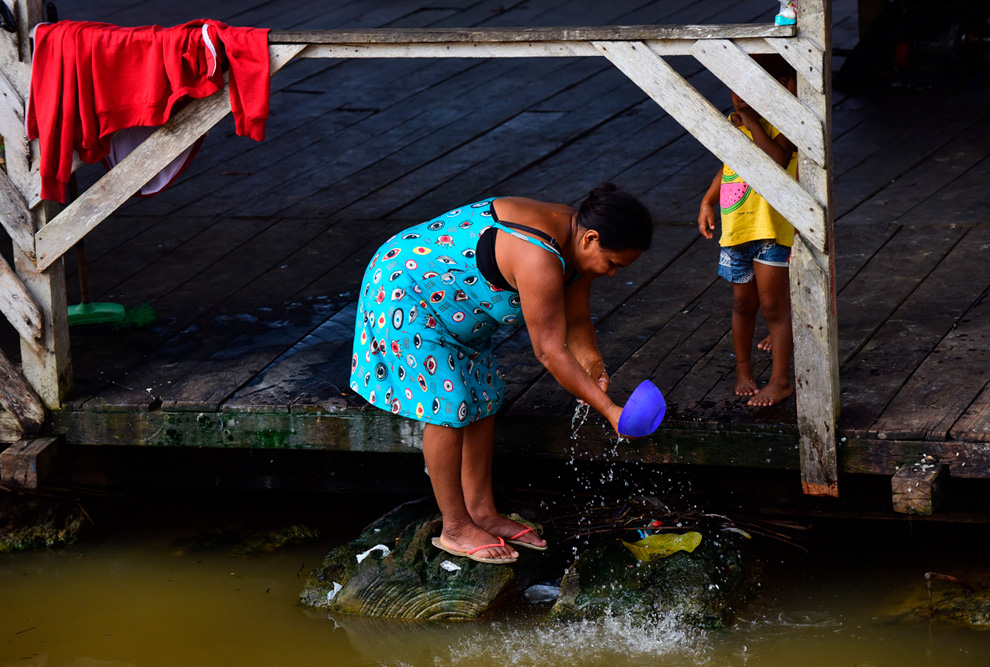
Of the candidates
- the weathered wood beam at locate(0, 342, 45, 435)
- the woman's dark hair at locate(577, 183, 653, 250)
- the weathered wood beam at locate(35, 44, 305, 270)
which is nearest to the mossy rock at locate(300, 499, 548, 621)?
the weathered wood beam at locate(0, 342, 45, 435)

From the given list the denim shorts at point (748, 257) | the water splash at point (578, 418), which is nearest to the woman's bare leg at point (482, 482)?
the water splash at point (578, 418)

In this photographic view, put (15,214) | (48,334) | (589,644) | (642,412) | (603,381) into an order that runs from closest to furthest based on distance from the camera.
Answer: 1. (642,412)
2. (603,381)
3. (589,644)
4. (15,214)
5. (48,334)

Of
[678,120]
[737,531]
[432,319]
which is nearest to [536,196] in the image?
[737,531]

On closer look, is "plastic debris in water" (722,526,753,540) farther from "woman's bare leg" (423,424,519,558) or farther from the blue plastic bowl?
the blue plastic bowl

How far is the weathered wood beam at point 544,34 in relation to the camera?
3.29m

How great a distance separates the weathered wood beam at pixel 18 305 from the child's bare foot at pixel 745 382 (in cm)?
240

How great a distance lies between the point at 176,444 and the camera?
14.4 feet

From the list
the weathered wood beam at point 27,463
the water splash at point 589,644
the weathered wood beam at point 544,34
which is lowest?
the water splash at point 589,644

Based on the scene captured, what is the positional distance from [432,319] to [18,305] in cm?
156

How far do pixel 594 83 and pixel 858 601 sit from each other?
4.70 m

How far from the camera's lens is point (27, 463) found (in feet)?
14.0

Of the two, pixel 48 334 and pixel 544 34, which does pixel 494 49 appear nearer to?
pixel 544 34

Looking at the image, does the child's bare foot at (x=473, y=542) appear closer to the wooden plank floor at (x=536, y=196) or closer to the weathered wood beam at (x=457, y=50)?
the wooden plank floor at (x=536, y=196)

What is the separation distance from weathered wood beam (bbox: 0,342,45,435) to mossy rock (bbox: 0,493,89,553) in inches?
23.3
